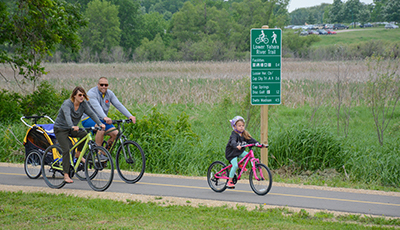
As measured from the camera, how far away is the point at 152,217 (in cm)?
640

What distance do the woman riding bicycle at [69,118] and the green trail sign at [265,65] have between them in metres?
3.47

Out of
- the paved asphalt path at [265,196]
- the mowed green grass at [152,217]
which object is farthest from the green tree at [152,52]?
the mowed green grass at [152,217]

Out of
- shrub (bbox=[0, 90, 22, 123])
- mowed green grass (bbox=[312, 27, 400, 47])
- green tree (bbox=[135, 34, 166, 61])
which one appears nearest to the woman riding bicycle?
shrub (bbox=[0, 90, 22, 123])

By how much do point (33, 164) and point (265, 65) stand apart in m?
5.49

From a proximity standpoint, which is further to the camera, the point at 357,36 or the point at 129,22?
the point at 357,36

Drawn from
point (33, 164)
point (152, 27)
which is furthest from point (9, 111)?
point (152, 27)

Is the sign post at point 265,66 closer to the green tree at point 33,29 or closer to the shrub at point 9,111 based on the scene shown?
the green tree at point 33,29

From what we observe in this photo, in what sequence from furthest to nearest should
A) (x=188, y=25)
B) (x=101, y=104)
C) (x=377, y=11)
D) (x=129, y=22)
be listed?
(x=377, y=11)
(x=129, y=22)
(x=188, y=25)
(x=101, y=104)

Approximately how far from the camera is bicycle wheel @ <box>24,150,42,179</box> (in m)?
9.16

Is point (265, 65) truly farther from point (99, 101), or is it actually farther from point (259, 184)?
point (99, 101)

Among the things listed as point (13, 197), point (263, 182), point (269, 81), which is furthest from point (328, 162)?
point (13, 197)

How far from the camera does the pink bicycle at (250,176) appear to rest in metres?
7.49

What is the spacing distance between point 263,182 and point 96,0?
6647cm

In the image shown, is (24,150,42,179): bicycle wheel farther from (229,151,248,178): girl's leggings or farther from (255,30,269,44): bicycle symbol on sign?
(255,30,269,44): bicycle symbol on sign
